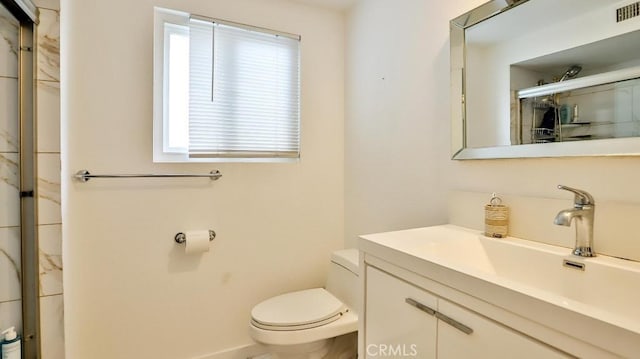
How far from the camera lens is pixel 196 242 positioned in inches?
67.9

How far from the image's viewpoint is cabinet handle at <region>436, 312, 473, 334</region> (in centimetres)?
75

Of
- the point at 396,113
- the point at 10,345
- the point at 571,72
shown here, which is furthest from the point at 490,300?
the point at 10,345

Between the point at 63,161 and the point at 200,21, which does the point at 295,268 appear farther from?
the point at 200,21

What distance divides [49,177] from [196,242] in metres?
0.70

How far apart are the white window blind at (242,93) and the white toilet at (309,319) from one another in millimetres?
836

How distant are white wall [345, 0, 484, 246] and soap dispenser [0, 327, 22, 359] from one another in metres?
1.67

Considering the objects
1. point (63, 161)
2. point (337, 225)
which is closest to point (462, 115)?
point (337, 225)

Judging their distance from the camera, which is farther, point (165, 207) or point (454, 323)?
point (165, 207)

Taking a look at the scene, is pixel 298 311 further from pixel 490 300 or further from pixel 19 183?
pixel 19 183

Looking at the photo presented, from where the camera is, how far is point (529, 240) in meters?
1.09

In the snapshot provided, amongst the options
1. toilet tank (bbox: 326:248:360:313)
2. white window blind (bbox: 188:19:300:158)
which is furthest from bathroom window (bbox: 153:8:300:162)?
toilet tank (bbox: 326:248:360:313)

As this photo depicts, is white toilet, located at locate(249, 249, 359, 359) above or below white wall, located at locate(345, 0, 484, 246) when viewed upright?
below

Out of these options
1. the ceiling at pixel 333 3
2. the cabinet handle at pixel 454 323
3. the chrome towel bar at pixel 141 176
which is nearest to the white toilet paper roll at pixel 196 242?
the chrome towel bar at pixel 141 176

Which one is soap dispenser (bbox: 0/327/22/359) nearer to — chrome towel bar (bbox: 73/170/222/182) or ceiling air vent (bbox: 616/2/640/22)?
chrome towel bar (bbox: 73/170/222/182)
